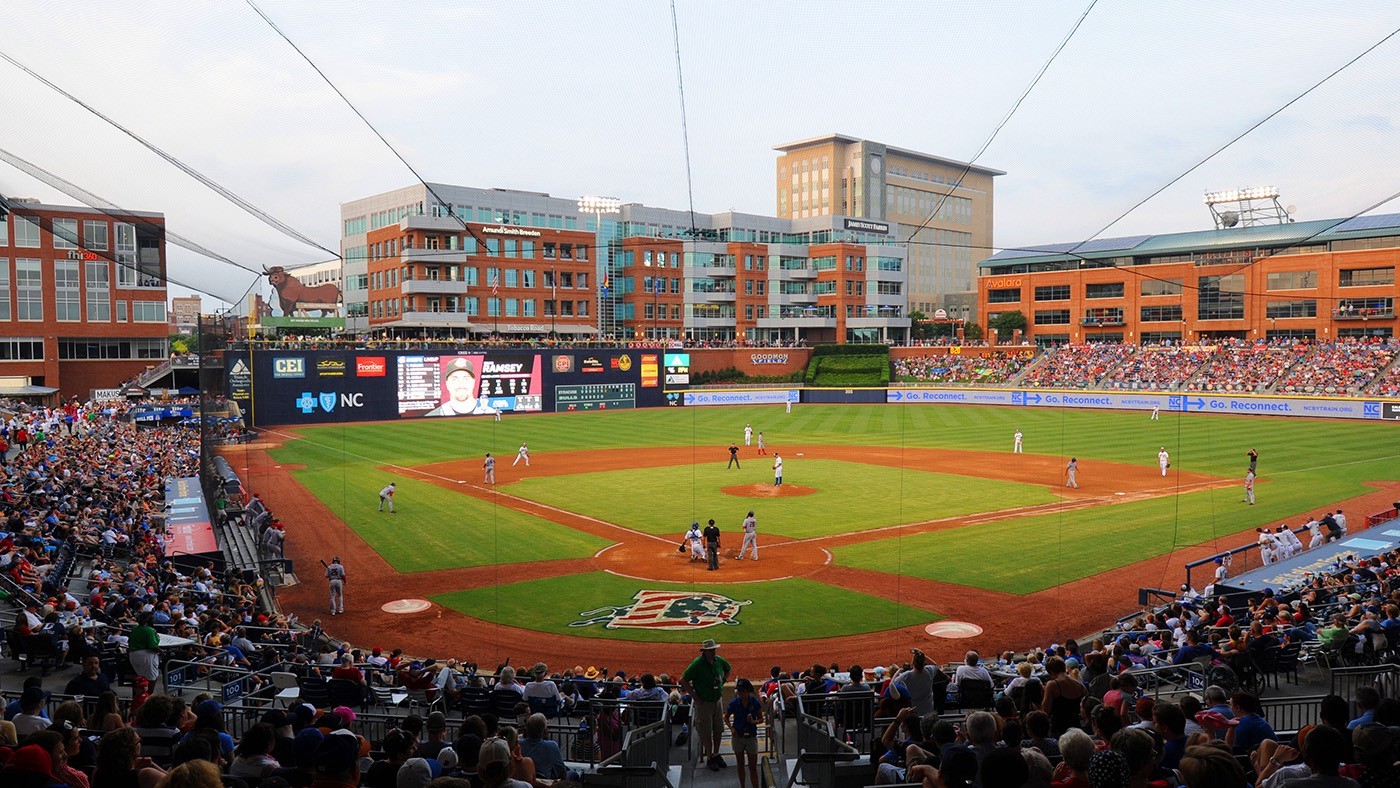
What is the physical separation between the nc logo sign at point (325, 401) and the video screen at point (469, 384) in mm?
2859

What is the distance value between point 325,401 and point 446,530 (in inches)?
1390

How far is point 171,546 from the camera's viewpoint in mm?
23469

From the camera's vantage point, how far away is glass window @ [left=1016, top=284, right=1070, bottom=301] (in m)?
89.0

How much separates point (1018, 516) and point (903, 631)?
1335 centimetres

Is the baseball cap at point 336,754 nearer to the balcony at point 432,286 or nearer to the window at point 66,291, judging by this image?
the window at point 66,291

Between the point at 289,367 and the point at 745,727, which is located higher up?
the point at 289,367

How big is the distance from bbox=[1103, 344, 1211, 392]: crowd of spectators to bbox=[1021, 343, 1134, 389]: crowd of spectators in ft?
3.76

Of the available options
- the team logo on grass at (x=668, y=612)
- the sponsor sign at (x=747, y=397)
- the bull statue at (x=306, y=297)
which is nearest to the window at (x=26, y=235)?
the bull statue at (x=306, y=297)

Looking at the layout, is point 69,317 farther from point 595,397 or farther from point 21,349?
point 595,397

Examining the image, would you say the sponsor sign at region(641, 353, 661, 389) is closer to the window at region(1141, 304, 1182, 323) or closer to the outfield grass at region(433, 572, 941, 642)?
the window at region(1141, 304, 1182, 323)

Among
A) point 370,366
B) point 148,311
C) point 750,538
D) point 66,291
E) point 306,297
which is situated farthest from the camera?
point 306,297

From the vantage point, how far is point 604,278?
87125mm

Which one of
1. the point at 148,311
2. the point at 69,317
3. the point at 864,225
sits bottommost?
the point at 69,317

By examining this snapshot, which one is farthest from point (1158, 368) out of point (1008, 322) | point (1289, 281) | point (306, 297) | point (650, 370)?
point (306, 297)
